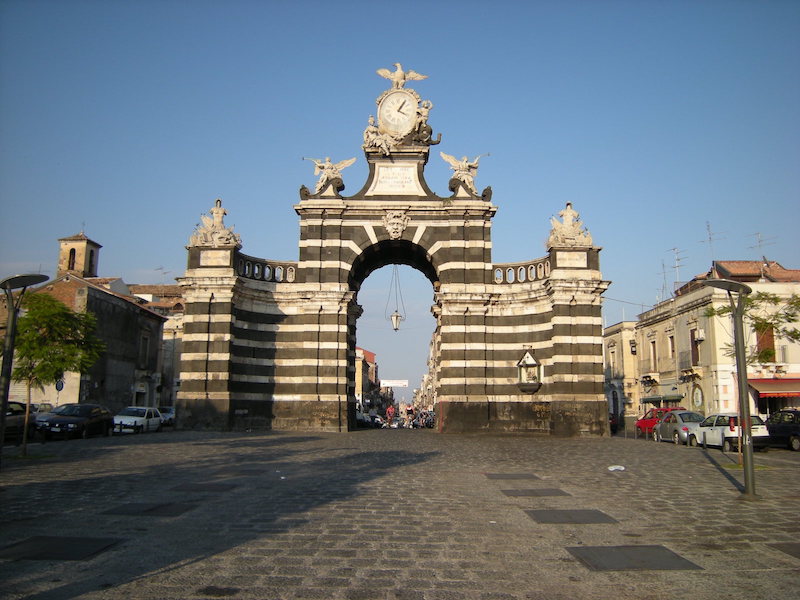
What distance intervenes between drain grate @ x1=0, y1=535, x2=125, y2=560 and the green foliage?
16.4 meters

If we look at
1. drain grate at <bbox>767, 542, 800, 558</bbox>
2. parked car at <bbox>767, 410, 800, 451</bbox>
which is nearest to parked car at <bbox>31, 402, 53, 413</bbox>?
parked car at <bbox>767, 410, 800, 451</bbox>

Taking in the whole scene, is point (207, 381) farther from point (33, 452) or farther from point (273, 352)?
point (33, 452)

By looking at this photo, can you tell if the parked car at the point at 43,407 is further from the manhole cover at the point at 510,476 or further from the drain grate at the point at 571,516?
the drain grate at the point at 571,516

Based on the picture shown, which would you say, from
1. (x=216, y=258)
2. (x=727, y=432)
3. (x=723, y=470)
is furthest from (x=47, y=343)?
(x=727, y=432)

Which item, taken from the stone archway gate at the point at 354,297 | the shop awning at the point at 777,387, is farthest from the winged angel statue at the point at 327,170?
the shop awning at the point at 777,387

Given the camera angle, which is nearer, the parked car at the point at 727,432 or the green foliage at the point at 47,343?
the parked car at the point at 727,432

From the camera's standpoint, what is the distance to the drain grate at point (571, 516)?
10352mm

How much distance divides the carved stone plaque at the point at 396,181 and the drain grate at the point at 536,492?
23.0 meters

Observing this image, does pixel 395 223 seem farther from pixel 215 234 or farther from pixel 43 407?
pixel 43 407

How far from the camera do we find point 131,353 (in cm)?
4800

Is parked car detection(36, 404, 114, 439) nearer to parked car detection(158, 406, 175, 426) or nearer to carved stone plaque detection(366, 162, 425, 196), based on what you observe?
parked car detection(158, 406, 175, 426)

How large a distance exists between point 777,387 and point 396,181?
23.0 meters

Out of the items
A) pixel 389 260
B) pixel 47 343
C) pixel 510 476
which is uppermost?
pixel 389 260

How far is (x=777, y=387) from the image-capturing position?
3634 centimetres
